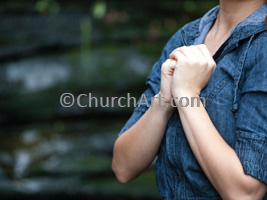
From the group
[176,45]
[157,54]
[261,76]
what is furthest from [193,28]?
[157,54]

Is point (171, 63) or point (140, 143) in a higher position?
point (171, 63)

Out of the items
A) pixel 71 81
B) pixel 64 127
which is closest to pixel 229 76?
pixel 71 81

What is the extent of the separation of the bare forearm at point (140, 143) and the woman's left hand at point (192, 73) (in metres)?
0.13

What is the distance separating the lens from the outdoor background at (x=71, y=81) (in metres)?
3.48

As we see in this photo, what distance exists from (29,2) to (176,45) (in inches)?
99.1

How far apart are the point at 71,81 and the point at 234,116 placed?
98.6 inches

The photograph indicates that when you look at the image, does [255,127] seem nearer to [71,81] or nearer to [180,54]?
[180,54]

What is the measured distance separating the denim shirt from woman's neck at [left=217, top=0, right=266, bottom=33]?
0.04 metres

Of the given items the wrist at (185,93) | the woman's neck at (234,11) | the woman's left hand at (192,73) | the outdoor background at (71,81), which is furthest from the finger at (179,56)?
the outdoor background at (71,81)

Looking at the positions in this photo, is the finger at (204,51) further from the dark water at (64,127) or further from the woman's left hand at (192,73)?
the dark water at (64,127)

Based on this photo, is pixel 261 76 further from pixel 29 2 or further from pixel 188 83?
pixel 29 2

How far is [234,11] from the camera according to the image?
138cm

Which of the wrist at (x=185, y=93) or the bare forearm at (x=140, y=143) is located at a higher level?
the wrist at (x=185, y=93)

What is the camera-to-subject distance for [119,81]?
3514 mm
